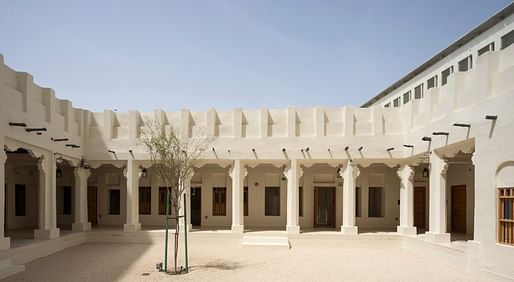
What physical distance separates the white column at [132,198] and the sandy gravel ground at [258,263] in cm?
107

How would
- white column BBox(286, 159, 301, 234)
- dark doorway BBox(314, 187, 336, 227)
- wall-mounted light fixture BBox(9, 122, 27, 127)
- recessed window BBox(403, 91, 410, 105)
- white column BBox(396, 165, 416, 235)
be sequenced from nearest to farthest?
wall-mounted light fixture BBox(9, 122, 27, 127)
white column BBox(396, 165, 416, 235)
white column BBox(286, 159, 301, 234)
dark doorway BBox(314, 187, 336, 227)
recessed window BBox(403, 91, 410, 105)

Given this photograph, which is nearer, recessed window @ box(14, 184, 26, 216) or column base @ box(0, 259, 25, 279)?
column base @ box(0, 259, 25, 279)

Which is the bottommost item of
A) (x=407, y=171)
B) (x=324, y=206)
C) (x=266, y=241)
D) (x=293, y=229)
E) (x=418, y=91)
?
(x=266, y=241)

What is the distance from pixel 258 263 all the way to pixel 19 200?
47.7 feet

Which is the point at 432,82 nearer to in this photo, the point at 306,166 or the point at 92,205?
the point at 306,166

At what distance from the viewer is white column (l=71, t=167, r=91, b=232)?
17.3 metres

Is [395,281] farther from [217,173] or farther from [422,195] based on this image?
[217,173]

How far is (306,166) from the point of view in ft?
61.1

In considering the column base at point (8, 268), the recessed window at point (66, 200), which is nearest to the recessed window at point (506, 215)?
the column base at point (8, 268)

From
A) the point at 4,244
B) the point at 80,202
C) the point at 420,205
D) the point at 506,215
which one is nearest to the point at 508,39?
the point at 420,205

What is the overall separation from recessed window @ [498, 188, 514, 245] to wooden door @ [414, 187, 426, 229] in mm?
9876

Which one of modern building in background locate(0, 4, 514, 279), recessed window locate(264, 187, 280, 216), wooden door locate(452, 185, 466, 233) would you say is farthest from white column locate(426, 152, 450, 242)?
recessed window locate(264, 187, 280, 216)

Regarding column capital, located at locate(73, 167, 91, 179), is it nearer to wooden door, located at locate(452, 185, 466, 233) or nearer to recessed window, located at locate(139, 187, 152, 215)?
recessed window, located at locate(139, 187, 152, 215)

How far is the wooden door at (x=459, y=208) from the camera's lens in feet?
57.4
